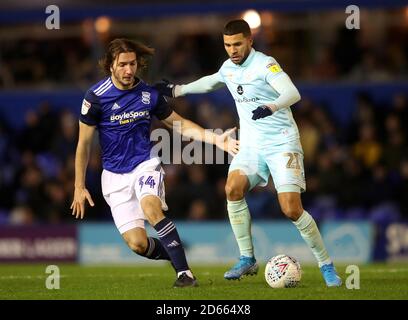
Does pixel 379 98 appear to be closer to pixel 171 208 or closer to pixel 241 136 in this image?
pixel 171 208

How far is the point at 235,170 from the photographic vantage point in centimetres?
1057

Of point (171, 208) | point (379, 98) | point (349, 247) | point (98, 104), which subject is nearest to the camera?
point (98, 104)

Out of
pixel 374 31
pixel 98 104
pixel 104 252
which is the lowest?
pixel 104 252

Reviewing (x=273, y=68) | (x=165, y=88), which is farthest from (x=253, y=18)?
(x=273, y=68)

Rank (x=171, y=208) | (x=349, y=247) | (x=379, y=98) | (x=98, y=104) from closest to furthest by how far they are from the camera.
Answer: (x=98, y=104) → (x=349, y=247) → (x=171, y=208) → (x=379, y=98)

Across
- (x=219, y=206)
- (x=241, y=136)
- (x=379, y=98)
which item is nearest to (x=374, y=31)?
(x=379, y=98)

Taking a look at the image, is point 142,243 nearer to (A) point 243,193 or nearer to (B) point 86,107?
(A) point 243,193

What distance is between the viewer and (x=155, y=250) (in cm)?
1080

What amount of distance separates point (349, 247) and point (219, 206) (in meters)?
2.56

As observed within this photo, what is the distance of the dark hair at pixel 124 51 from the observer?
1040 cm

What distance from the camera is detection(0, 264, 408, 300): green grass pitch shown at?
9438 millimetres

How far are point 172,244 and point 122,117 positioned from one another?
57.7 inches

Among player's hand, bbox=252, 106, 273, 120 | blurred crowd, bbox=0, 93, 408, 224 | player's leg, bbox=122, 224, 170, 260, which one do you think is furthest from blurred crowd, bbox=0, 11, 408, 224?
player's hand, bbox=252, 106, 273, 120

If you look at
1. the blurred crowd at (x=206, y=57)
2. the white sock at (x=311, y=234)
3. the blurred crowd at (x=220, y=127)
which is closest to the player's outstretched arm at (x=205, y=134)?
the white sock at (x=311, y=234)
